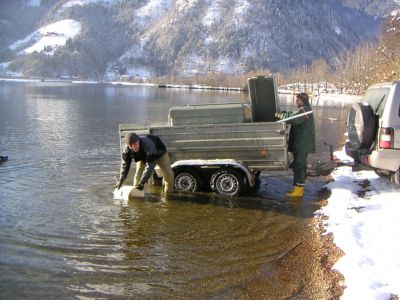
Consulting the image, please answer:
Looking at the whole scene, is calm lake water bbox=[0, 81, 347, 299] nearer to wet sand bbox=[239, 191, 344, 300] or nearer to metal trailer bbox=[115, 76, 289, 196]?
wet sand bbox=[239, 191, 344, 300]

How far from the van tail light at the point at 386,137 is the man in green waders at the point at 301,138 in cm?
160

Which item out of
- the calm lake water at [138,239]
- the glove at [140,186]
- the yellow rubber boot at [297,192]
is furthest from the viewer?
the yellow rubber boot at [297,192]

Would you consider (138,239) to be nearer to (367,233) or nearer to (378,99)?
(367,233)

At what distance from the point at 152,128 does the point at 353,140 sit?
4729mm

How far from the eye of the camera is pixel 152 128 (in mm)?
10906

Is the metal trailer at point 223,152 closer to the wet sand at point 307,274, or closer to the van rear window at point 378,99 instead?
the van rear window at point 378,99

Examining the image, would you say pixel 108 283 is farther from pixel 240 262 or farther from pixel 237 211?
pixel 237 211

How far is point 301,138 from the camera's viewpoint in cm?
1049

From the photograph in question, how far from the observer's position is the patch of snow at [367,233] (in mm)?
5688

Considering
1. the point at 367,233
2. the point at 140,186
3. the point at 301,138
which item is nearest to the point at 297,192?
the point at 301,138

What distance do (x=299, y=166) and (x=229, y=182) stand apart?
1.67 meters

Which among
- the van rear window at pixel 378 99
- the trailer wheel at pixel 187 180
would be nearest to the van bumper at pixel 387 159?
the van rear window at pixel 378 99

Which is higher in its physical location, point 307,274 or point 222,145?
point 222,145

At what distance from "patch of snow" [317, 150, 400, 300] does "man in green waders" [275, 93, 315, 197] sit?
0.84m
